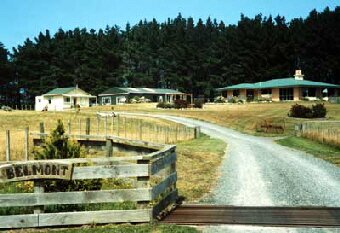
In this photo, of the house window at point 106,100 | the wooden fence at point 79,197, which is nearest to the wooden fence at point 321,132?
the wooden fence at point 79,197

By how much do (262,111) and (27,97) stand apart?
246 ft

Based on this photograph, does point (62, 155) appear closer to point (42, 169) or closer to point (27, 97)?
point (42, 169)

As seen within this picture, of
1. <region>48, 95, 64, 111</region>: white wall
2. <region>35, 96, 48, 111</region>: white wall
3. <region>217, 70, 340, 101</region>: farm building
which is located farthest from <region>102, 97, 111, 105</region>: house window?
<region>217, 70, 340, 101</region>: farm building

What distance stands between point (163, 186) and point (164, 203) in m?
0.42

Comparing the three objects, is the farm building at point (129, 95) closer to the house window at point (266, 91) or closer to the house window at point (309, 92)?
the house window at point (266, 91)

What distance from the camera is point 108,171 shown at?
10172 mm

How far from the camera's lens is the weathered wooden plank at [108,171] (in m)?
10.1

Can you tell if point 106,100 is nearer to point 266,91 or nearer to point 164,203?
point 266,91

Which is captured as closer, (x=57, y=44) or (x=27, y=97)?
(x=27, y=97)

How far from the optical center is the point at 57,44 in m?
134

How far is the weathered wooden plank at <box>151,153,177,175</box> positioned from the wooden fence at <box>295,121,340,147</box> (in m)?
20.4

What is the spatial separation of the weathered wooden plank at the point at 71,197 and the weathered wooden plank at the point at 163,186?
0.29m

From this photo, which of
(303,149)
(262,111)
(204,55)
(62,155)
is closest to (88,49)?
(204,55)

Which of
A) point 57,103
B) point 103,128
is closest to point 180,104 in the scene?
point 57,103
